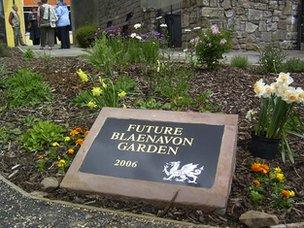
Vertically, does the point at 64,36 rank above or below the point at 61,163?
above

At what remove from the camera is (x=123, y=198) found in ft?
10.8

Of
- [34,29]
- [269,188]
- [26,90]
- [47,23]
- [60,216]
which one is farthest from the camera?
[34,29]

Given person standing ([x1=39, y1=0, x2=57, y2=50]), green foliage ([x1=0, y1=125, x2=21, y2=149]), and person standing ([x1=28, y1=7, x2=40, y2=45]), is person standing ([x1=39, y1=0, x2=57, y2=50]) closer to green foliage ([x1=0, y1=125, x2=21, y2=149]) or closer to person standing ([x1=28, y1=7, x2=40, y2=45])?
person standing ([x1=28, y1=7, x2=40, y2=45])

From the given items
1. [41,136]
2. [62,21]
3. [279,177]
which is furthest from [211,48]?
[62,21]

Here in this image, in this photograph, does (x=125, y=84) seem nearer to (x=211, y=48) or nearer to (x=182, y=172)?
(x=211, y=48)

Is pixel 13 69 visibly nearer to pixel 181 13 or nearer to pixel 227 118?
pixel 227 118

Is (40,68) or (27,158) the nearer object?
(27,158)

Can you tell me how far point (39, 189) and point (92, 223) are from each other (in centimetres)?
68

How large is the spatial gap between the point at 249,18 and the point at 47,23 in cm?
577

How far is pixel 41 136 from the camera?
419 cm

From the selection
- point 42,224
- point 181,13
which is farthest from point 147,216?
point 181,13

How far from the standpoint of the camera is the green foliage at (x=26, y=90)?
5133 millimetres

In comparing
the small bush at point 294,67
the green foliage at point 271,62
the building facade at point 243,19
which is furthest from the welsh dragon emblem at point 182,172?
the building facade at point 243,19

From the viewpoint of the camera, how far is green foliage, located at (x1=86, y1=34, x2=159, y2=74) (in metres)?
6.25
